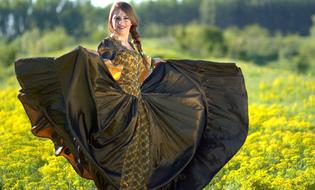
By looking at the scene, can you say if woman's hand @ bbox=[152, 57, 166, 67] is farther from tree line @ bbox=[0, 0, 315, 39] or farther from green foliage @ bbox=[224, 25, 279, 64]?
tree line @ bbox=[0, 0, 315, 39]

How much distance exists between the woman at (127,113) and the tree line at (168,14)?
5622 cm

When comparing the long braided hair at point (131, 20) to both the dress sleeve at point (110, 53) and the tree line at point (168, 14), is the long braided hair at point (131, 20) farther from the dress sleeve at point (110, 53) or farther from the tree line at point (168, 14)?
the tree line at point (168, 14)

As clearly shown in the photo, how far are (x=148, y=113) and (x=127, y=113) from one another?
0.20m

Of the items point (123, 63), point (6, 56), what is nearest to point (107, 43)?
point (123, 63)

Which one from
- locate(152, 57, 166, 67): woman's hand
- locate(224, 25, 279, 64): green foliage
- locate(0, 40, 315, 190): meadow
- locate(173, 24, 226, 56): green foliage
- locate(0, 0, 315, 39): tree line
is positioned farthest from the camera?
locate(0, 0, 315, 39): tree line

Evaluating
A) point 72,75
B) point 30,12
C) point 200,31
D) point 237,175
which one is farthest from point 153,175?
point 30,12

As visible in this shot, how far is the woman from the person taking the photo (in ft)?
16.7

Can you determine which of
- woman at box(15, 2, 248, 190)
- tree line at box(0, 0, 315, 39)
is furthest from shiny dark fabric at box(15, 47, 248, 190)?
tree line at box(0, 0, 315, 39)

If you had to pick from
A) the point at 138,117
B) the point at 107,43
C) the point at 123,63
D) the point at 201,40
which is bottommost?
the point at 201,40

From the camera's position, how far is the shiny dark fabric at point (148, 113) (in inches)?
200

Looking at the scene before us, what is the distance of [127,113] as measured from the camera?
5285 millimetres

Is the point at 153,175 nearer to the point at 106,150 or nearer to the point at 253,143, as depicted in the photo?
the point at 106,150

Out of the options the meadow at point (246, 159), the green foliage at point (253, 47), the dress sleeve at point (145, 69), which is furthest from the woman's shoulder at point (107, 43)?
the green foliage at point (253, 47)

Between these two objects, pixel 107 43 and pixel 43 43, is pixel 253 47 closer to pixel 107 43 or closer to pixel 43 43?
pixel 43 43
